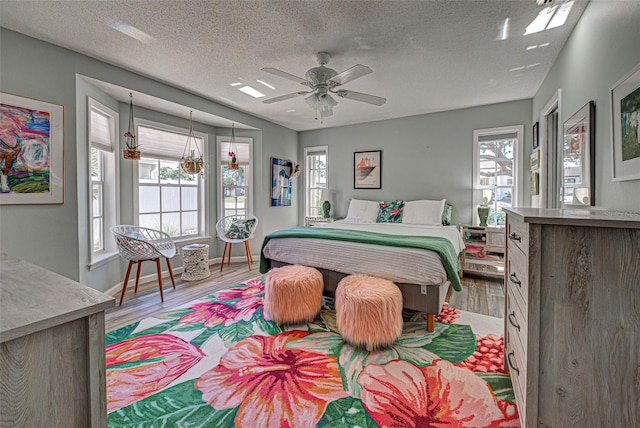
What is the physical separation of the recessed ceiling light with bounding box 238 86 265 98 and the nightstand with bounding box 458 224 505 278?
341 cm

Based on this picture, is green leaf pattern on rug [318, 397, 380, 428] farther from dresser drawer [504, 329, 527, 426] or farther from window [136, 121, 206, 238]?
window [136, 121, 206, 238]

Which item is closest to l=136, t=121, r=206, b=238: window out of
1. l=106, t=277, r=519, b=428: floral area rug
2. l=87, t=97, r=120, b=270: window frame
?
l=87, t=97, r=120, b=270: window frame

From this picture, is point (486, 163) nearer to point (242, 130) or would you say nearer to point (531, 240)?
point (531, 240)

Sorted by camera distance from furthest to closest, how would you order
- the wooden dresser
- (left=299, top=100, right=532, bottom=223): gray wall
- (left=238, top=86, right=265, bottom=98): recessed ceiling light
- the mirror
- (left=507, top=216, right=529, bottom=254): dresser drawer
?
(left=299, top=100, right=532, bottom=223): gray wall, (left=238, top=86, right=265, bottom=98): recessed ceiling light, the mirror, (left=507, top=216, right=529, bottom=254): dresser drawer, the wooden dresser

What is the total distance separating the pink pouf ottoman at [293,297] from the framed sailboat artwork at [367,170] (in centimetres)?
306

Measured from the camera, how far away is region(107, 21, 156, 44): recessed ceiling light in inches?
89.7

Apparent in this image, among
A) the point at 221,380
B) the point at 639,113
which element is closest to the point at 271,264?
the point at 221,380

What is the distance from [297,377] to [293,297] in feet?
2.38

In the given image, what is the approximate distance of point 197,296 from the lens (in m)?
3.36

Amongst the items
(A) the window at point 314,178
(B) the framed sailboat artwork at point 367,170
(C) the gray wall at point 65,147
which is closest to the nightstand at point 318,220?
(A) the window at point 314,178

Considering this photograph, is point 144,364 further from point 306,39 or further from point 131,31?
point 306,39

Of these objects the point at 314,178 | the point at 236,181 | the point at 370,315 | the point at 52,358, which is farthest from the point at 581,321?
the point at 314,178

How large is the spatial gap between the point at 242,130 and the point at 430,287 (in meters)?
4.09

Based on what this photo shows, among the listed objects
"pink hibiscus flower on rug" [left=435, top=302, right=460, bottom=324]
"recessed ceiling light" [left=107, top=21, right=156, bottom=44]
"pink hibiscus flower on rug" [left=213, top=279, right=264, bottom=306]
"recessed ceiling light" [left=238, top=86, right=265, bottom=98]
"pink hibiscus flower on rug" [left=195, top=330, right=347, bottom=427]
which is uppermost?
"recessed ceiling light" [left=238, top=86, right=265, bottom=98]
